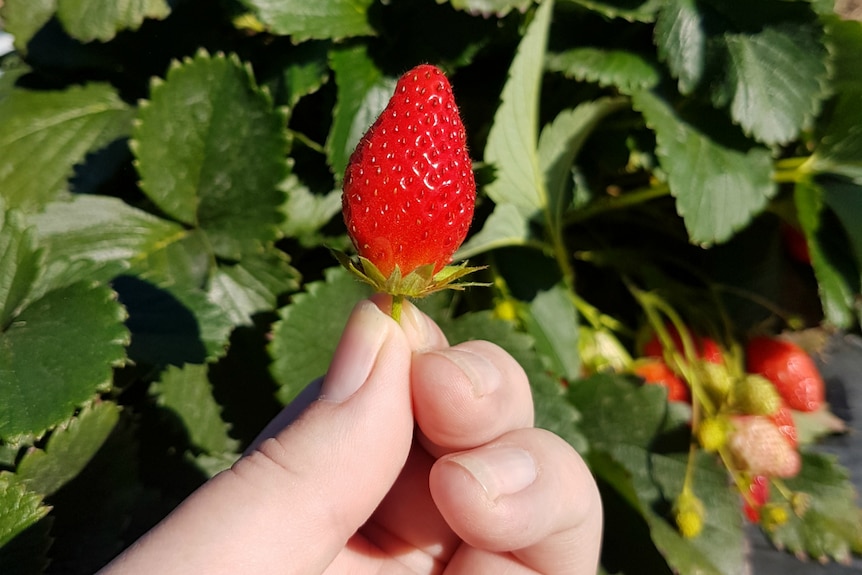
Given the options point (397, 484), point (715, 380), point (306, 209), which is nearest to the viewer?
point (397, 484)

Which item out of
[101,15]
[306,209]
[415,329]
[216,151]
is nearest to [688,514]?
[415,329]

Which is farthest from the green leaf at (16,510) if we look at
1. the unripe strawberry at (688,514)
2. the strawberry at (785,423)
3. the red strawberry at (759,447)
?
the strawberry at (785,423)

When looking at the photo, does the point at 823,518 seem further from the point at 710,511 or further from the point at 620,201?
the point at 620,201

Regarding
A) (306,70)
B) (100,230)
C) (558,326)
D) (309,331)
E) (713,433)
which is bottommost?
(713,433)

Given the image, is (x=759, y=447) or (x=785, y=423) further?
(x=785, y=423)

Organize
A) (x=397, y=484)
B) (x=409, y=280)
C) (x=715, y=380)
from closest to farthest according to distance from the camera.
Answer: (x=409, y=280) < (x=397, y=484) < (x=715, y=380)

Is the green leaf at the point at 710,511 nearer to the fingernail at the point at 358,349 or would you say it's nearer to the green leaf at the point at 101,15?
the fingernail at the point at 358,349

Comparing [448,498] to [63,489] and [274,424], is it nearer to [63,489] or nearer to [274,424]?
[274,424]
